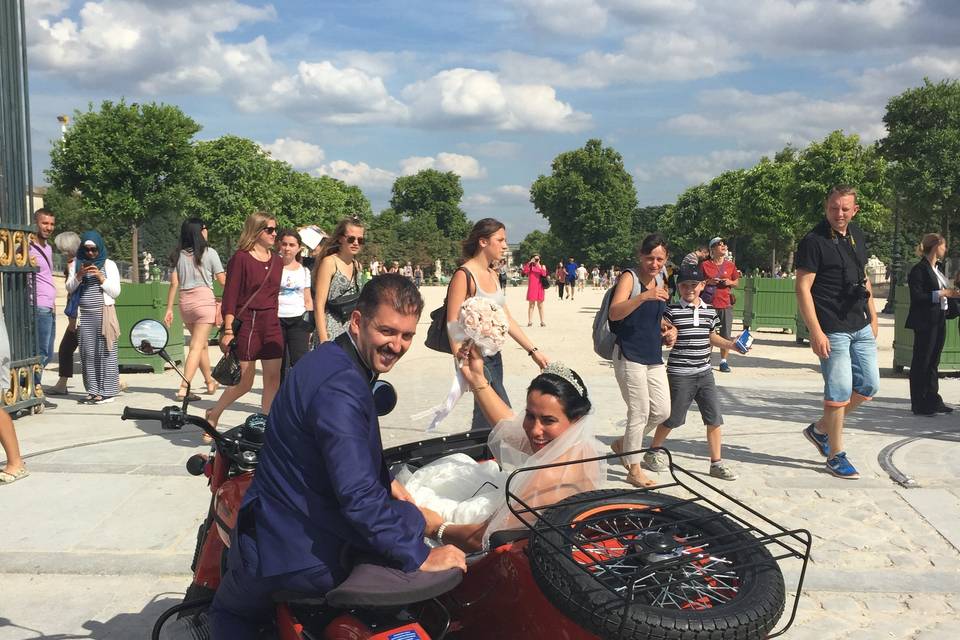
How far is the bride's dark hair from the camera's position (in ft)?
10.9

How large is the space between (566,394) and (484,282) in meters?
1.99

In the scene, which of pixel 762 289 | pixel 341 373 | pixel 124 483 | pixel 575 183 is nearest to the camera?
pixel 341 373

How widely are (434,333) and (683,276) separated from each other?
7.06 ft

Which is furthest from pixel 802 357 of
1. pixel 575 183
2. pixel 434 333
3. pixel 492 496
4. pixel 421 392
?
pixel 575 183

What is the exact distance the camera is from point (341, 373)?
2.21 m

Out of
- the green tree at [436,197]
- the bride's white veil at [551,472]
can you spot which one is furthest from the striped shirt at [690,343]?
the green tree at [436,197]

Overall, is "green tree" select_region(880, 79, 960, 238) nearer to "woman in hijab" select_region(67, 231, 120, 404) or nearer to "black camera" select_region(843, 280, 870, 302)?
"black camera" select_region(843, 280, 870, 302)

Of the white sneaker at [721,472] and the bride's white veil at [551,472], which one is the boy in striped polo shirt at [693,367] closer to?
the white sneaker at [721,472]

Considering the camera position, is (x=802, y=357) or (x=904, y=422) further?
(x=802, y=357)

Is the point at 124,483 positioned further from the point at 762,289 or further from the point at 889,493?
the point at 762,289

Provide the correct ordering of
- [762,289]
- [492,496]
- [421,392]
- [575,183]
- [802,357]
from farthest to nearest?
1. [575,183]
2. [762,289]
3. [802,357]
4. [421,392]
5. [492,496]

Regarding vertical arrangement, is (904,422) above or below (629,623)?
below

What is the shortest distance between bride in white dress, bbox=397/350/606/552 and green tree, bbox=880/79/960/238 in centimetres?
2914

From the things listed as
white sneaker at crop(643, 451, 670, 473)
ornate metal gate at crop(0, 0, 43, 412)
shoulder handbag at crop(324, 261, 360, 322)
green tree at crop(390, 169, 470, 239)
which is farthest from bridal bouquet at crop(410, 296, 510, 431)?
green tree at crop(390, 169, 470, 239)
